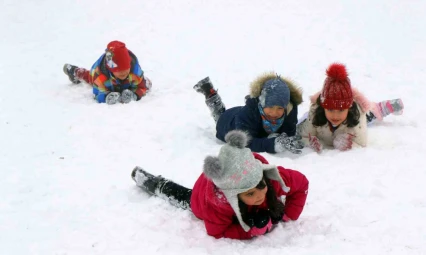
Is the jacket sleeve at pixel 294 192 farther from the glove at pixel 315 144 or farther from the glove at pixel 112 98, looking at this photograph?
the glove at pixel 112 98

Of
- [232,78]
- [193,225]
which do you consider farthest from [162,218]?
[232,78]

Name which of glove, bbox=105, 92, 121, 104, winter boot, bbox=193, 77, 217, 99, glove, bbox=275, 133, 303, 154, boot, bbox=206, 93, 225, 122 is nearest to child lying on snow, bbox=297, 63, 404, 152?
glove, bbox=275, 133, 303, 154

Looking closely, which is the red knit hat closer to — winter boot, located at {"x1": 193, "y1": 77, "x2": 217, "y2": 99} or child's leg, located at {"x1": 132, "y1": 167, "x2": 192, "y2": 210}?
winter boot, located at {"x1": 193, "y1": 77, "x2": 217, "y2": 99}

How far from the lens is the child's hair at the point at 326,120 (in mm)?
4746

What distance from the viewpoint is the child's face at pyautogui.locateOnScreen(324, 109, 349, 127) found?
15.3ft

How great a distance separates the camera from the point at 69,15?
1173 cm

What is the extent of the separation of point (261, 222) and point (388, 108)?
9.88 ft

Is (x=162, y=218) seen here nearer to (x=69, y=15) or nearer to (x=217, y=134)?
(x=217, y=134)

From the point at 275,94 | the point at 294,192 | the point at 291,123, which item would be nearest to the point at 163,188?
the point at 294,192

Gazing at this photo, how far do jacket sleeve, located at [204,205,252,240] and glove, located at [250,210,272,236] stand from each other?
95 mm

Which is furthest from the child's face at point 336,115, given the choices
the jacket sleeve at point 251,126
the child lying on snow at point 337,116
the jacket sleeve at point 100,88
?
the jacket sleeve at point 100,88

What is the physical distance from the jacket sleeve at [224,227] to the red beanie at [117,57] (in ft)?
12.0

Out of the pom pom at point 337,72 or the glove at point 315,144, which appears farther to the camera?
the glove at point 315,144

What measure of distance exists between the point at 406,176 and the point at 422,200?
46cm
